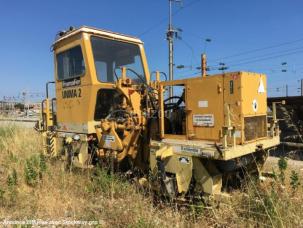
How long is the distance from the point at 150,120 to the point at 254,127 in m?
1.62

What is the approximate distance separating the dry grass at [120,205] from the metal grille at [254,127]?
Result: 62cm

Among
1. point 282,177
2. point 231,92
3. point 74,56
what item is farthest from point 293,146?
point 74,56

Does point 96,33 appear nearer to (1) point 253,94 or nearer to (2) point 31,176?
(2) point 31,176

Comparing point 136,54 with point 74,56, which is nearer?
point 74,56

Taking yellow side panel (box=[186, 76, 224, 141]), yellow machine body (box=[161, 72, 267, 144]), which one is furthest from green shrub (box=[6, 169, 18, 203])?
yellow side panel (box=[186, 76, 224, 141])

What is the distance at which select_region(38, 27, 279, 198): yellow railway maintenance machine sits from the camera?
4.12 metres

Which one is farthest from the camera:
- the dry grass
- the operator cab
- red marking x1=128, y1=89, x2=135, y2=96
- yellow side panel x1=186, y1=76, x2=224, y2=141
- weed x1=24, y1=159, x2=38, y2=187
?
the operator cab

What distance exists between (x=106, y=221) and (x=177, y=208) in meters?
0.97

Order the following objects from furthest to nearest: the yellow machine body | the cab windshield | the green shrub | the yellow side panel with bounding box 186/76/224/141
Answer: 1. the cab windshield
2. the green shrub
3. the yellow side panel with bounding box 186/76/224/141
4. the yellow machine body

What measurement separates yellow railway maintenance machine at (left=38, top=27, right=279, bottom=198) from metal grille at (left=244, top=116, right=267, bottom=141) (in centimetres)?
1

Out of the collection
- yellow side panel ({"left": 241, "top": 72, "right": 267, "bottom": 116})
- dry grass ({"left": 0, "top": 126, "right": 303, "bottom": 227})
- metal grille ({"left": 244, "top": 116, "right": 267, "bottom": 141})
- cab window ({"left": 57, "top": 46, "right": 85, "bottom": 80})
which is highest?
cab window ({"left": 57, "top": 46, "right": 85, "bottom": 80})

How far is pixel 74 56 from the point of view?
6.40 meters

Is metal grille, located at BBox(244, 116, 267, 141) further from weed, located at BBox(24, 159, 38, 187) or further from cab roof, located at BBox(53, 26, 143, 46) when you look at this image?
weed, located at BBox(24, 159, 38, 187)

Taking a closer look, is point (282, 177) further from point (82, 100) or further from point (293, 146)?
point (293, 146)
